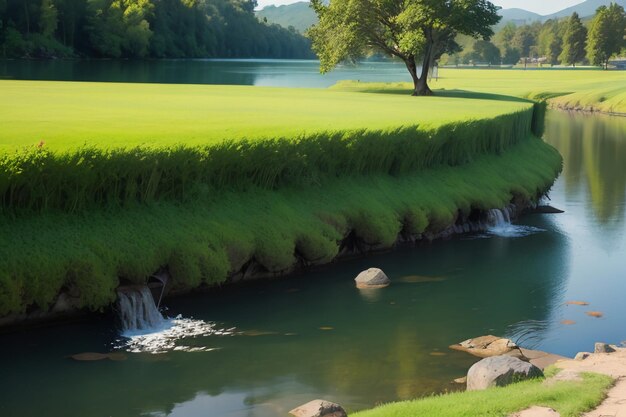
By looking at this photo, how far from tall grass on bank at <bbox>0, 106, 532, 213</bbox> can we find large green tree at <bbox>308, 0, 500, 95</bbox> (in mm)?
23363

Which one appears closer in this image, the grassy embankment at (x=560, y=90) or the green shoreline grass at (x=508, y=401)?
the green shoreline grass at (x=508, y=401)

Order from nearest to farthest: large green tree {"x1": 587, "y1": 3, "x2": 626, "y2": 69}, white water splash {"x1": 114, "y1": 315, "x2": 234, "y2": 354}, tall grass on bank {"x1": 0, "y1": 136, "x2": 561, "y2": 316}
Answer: white water splash {"x1": 114, "y1": 315, "x2": 234, "y2": 354} → tall grass on bank {"x1": 0, "y1": 136, "x2": 561, "y2": 316} → large green tree {"x1": 587, "y1": 3, "x2": 626, "y2": 69}

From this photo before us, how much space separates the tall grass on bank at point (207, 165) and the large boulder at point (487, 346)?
7.49 metres

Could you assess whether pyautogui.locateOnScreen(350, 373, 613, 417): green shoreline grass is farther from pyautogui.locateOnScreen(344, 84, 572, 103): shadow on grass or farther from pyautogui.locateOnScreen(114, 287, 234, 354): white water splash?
pyautogui.locateOnScreen(344, 84, 572, 103): shadow on grass

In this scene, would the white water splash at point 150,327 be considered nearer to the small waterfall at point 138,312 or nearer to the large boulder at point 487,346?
the small waterfall at point 138,312

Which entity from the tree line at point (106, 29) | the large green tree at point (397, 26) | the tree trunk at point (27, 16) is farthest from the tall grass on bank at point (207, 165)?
the tree trunk at point (27, 16)

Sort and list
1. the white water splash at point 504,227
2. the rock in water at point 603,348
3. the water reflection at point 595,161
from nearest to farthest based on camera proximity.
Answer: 1. the rock in water at point 603,348
2. the white water splash at point 504,227
3. the water reflection at point 595,161

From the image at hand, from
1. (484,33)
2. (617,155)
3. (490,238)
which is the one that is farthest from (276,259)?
(484,33)

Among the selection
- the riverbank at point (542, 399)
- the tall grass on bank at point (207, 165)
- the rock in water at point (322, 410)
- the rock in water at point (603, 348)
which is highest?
the tall grass on bank at point (207, 165)

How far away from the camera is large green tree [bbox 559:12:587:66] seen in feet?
552

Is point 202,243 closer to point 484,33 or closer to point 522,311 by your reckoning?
point 522,311

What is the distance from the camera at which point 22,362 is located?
15.0 metres

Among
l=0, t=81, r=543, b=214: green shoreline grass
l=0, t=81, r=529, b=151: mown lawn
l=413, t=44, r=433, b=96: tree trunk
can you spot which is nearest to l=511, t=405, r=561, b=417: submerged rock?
l=0, t=81, r=543, b=214: green shoreline grass

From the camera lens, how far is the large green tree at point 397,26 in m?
53.5
